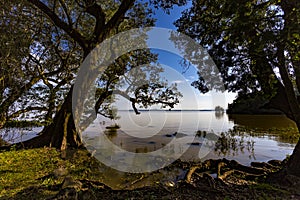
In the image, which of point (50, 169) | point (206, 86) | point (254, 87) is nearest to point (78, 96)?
point (50, 169)

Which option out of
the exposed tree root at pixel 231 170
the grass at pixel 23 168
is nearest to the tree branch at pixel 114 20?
the grass at pixel 23 168

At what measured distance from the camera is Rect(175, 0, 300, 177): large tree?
3523mm

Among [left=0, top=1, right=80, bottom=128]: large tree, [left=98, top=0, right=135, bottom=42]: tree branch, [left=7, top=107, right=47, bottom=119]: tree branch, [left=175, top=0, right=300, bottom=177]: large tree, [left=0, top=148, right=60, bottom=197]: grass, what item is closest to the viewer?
[left=175, top=0, right=300, bottom=177]: large tree

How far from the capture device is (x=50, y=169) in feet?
19.8

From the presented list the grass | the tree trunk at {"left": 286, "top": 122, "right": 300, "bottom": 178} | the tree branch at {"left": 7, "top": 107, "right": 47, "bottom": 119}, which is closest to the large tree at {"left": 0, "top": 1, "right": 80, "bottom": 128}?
the tree branch at {"left": 7, "top": 107, "right": 47, "bottom": 119}

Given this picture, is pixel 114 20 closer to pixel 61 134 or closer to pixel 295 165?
pixel 61 134

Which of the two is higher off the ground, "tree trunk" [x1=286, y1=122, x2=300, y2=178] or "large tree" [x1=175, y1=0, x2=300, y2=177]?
"large tree" [x1=175, y1=0, x2=300, y2=177]

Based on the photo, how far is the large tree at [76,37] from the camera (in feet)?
28.1

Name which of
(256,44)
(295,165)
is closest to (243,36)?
(256,44)

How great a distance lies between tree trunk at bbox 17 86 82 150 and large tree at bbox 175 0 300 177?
6.02 m

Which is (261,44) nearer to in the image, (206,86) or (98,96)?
(206,86)

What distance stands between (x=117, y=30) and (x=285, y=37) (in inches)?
359

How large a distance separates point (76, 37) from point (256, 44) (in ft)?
25.6

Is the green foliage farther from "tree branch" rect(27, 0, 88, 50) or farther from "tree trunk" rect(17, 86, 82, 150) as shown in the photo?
"tree trunk" rect(17, 86, 82, 150)
